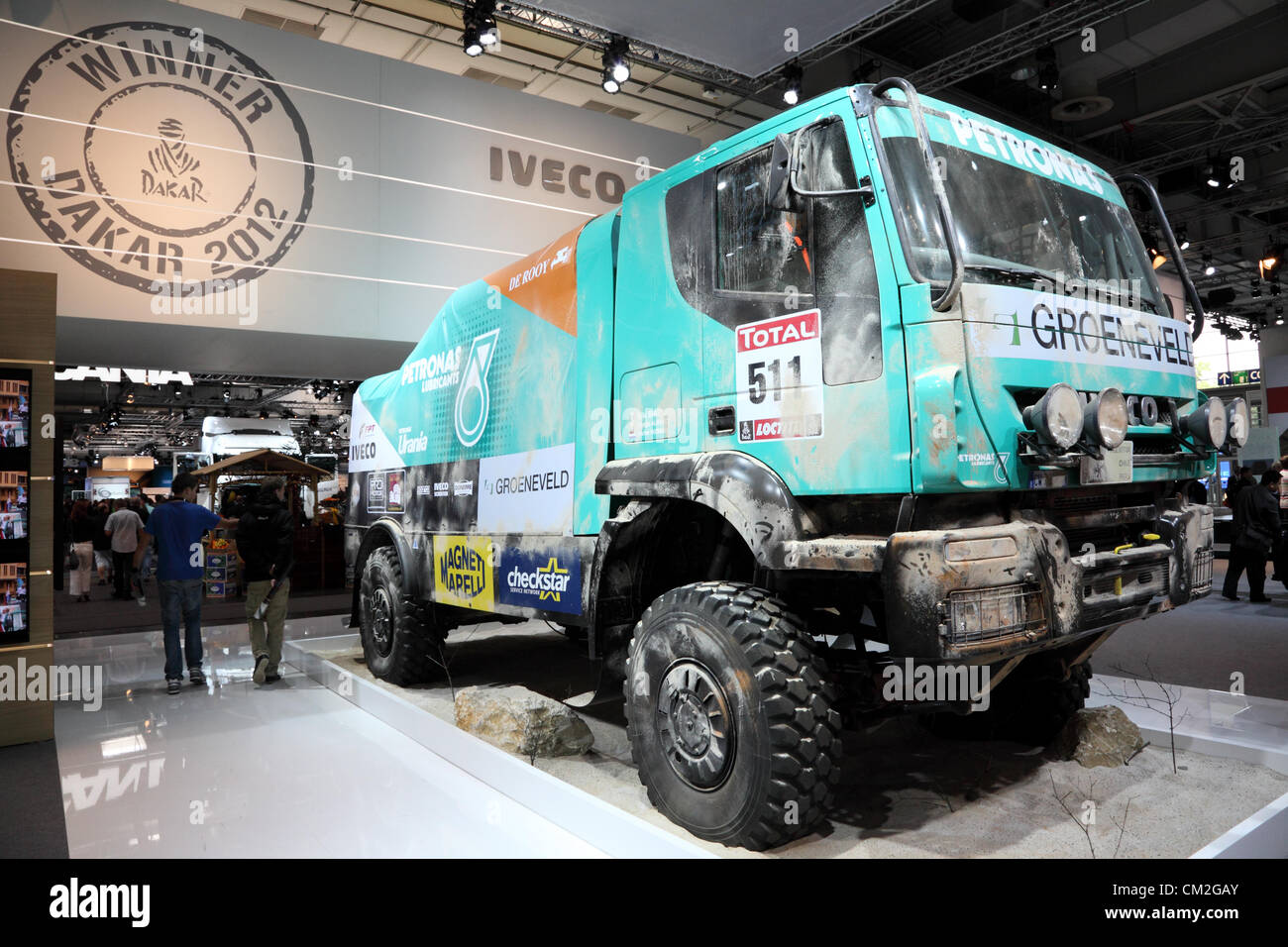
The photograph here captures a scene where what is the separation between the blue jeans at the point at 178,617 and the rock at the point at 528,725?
3333mm

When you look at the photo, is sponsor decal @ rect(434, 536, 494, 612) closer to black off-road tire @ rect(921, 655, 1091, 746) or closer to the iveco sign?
black off-road tire @ rect(921, 655, 1091, 746)

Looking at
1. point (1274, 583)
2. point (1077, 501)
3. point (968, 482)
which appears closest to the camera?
point (968, 482)

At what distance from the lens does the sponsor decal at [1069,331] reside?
2.81 meters

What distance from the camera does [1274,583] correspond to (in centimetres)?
1152

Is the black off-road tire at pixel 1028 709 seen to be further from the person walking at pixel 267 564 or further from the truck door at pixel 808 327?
the person walking at pixel 267 564

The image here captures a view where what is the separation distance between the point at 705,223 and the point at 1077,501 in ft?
6.22

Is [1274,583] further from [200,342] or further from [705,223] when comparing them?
[200,342]

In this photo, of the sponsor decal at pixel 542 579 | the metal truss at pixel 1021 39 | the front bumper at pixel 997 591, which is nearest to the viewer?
the front bumper at pixel 997 591

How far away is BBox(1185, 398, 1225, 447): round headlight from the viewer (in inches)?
133

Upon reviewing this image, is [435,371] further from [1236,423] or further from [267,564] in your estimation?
[1236,423]

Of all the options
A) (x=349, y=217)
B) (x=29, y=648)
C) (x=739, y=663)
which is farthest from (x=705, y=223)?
(x=349, y=217)

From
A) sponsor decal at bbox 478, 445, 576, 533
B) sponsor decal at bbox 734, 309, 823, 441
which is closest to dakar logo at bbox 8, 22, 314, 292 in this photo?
sponsor decal at bbox 478, 445, 576, 533

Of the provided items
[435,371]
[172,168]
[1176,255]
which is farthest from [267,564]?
[1176,255]

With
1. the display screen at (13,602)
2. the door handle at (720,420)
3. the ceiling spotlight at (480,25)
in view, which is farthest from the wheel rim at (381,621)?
the ceiling spotlight at (480,25)
